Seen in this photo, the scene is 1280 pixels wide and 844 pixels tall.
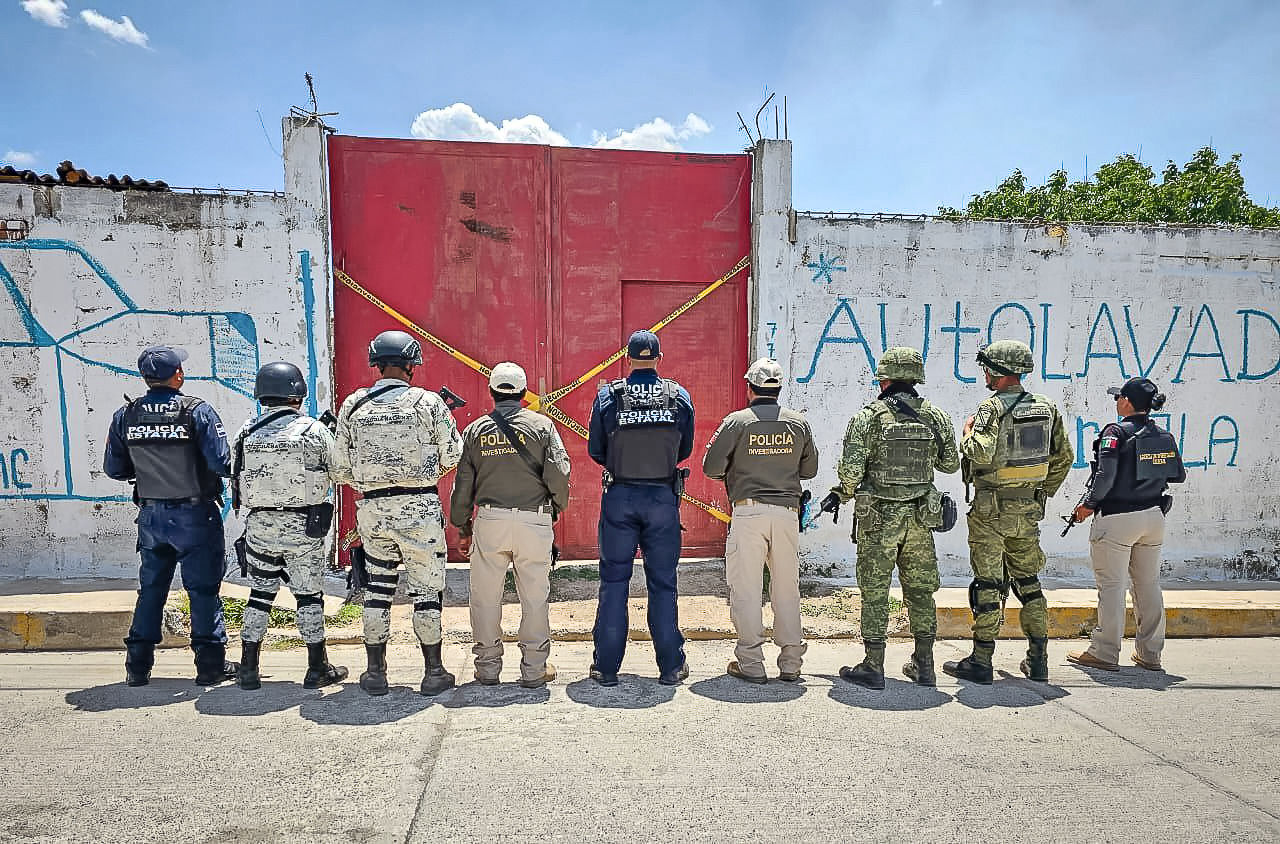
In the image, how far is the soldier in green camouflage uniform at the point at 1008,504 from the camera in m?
4.78

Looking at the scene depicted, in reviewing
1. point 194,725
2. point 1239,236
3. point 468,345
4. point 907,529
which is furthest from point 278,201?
point 1239,236

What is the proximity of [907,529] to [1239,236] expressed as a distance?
5.26 meters

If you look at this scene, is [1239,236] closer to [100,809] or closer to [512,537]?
[512,537]

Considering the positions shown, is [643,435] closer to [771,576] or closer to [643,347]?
[643,347]

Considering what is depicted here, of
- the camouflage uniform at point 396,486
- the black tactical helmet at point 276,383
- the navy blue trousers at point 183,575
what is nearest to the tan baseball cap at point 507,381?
the camouflage uniform at point 396,486

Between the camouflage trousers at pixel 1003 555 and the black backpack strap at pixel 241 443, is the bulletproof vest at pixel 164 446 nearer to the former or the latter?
the black backpack strap at pixel 241 443

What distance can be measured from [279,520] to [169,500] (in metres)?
0.70

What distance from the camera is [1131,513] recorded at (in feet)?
16.5

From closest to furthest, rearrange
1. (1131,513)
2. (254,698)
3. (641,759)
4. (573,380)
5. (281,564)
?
(641,759) → (254,698) → (281,564) → (1131,513) → (573,380)

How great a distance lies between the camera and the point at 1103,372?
7105 millimetres

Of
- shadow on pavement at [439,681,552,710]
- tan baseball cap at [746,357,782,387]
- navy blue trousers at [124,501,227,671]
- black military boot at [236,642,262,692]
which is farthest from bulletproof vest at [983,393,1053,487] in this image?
navy blue trousers at [124,501,227,671]

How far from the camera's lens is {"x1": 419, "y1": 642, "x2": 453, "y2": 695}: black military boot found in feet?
14.5

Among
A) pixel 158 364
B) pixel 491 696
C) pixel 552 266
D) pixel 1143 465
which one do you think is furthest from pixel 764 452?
pixel 158 364

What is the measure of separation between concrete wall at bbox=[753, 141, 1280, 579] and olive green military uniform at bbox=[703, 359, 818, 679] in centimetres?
215
